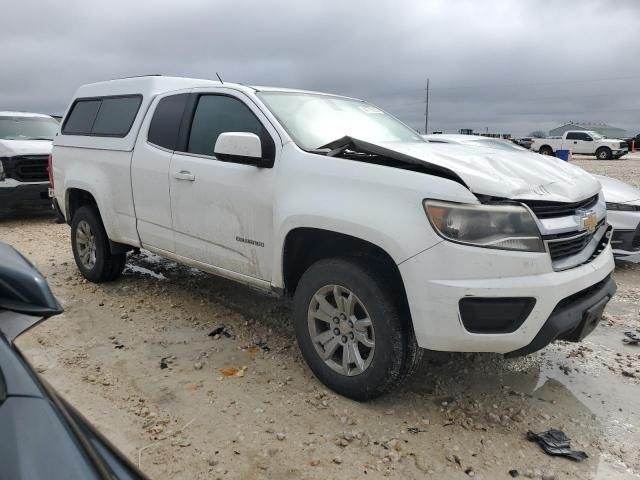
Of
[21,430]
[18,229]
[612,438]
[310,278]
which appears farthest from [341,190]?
[18,229]

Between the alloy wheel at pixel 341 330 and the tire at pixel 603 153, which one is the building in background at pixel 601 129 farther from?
the alloy wheel at pixel 341 330

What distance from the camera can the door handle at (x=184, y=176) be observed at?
4.07 metres

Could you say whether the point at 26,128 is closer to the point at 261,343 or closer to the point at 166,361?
the point at 166,361

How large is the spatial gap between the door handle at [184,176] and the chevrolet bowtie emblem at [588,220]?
2.67 metres

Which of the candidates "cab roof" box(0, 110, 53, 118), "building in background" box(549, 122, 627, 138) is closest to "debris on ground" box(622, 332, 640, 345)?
"cab roof" box(0, 110, 53, 118)

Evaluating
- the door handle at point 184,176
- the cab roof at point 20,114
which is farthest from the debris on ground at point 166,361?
the cab roof at point 20,114

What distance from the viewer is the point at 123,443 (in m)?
2.81

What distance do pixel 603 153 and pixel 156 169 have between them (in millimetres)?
32517

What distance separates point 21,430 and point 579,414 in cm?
307

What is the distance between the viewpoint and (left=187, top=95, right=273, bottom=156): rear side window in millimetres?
3883

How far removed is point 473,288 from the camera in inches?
105

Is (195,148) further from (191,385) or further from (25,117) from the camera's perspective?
(25,117)

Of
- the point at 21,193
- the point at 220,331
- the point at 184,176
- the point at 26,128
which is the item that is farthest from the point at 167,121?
the point at 26,128

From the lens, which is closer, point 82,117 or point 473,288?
point 473,288
